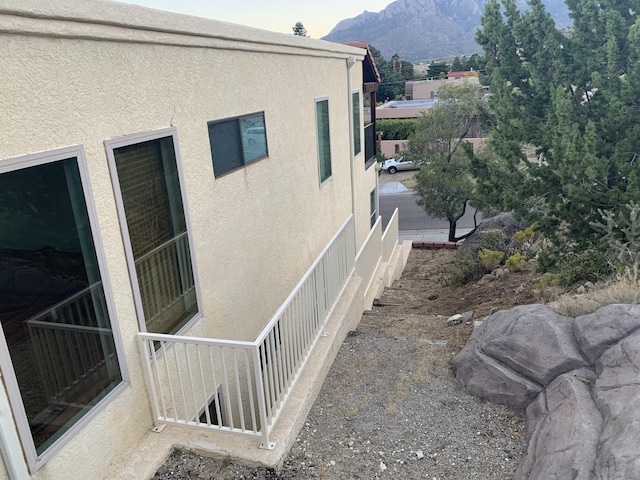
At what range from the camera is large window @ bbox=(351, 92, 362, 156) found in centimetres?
1097

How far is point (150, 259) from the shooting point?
3867 millimetres

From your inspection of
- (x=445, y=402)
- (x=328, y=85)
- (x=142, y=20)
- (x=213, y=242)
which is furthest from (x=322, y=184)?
(x=142, y=20)

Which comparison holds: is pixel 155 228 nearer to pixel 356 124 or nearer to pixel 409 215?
pixel 356 124

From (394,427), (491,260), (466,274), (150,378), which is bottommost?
(466,274)

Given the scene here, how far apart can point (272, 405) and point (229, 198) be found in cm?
204

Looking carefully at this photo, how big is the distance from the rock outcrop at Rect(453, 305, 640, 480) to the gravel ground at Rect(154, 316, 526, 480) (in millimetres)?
221

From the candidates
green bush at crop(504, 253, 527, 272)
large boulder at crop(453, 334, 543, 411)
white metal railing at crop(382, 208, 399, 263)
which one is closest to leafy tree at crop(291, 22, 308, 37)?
white metal railing at crop(382, 208, 399, 263)

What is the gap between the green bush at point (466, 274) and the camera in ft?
40.8

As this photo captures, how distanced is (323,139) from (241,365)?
439cm

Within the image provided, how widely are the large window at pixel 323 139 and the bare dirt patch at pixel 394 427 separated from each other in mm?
3027

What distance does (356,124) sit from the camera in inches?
443

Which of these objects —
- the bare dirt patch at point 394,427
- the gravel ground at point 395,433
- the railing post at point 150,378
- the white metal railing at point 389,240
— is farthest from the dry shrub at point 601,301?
the white metal railing at point 389,240

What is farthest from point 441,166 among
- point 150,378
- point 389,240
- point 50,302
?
point 50,302

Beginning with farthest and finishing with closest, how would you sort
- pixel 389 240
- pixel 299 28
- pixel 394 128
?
pixel 299 28 < pixel 394 128 < pixel 389 240
